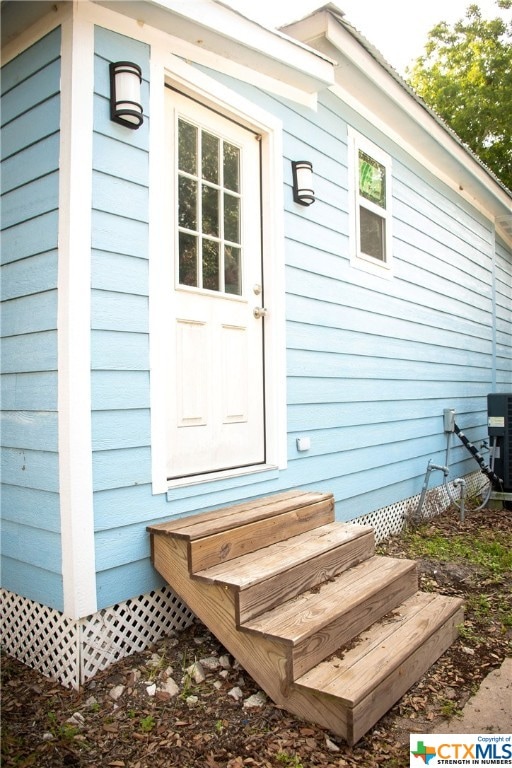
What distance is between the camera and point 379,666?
216 cm

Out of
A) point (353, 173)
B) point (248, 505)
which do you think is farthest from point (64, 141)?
point (353, 173)

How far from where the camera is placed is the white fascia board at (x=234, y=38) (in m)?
2.63

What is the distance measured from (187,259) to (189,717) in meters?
2.10

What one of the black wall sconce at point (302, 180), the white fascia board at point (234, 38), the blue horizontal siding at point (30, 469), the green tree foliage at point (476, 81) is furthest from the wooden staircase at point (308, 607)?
the green tree foliage at point (476, 81)

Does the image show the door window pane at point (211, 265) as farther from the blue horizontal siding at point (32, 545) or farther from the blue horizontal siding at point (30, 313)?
the blue horizontal siding at point (32, 545)

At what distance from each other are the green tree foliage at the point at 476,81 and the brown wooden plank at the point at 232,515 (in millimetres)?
14338

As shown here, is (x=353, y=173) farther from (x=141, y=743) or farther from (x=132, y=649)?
(x=141, y=743)

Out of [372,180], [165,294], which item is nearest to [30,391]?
[165,294]

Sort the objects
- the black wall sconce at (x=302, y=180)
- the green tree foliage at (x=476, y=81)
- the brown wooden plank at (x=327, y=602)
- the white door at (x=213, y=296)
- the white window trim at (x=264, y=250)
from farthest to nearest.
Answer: the green tree foliage at (x=476, y=81)
the black wall sconce at (x=302, y=180)
the white door at (x=213, y=296)
the white window trim at (x=264, y=250)
the brown wooden plank at (x=327, y=602)

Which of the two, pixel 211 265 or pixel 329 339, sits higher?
pixel 211 265

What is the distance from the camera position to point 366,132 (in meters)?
4.69

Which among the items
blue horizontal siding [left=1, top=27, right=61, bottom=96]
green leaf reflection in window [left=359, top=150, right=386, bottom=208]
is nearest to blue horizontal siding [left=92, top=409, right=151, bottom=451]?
blue horizontal siding [left=1, top=27, right=61, bottom=96]

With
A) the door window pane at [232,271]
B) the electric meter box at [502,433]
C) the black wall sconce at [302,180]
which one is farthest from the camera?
the electric meter box at [502,433]

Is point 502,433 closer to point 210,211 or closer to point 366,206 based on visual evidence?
point 366,206
